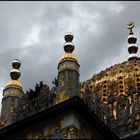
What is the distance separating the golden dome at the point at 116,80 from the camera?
1105 inches

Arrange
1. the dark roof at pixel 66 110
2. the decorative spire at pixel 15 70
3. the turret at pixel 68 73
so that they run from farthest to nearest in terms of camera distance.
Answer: the decorative spire at pixel 15 70, the turret at pixel 68 73, the dark roof at pixel 66 110

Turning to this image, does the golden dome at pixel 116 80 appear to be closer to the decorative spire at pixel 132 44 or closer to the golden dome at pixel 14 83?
the decorative spire at pixel 132 44

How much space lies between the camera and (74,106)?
61.8 ft

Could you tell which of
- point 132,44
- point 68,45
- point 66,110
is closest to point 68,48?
Result: point 68,45

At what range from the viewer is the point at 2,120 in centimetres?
2412

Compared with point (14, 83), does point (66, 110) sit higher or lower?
lower

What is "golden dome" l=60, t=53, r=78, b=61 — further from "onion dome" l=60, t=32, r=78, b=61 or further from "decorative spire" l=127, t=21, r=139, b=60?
"decorative spire" l=127, t=21, r=139, b=60

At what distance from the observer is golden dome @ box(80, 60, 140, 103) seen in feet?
92.1

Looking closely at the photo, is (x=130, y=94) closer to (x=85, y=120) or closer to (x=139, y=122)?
(x=139, y=122)

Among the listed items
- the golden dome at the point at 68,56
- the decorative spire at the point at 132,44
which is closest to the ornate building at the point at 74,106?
the golden dome at the point at 68,56

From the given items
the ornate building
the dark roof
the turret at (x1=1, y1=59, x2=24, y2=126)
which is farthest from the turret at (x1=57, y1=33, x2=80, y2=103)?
the turret at (x1=1, y1=59, x2=24, y2=126)

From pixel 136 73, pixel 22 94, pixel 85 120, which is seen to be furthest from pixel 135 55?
pixel 85 120

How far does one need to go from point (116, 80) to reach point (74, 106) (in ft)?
33.8

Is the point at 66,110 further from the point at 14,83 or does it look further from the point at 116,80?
the point at 116,80
